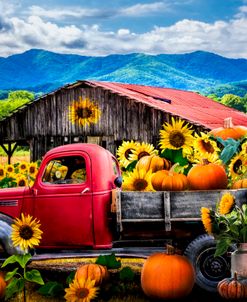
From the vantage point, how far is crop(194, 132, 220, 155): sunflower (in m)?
7.20

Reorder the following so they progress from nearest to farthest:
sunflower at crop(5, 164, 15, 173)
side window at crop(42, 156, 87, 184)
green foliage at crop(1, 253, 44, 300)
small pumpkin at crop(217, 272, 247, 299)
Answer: small pumpkin at crop(217, 272, 247, 299)
green foliage at crop(1, 253, 44, 300)
side window at crop(42, 156, 87, 184)
sunflower at crop(5, 164, 15, 173)

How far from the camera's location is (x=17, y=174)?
1009cm

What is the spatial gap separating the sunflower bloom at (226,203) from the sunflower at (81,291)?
1.48 metres

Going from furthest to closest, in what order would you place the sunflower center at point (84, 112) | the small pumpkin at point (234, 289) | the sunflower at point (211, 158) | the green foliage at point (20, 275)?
1. the sunflower center at point (84, 112)
2. the sunflower at point (211, 158)
3. the green foliage at point (20, 275)
4. the small pumpkin at point (234, 289)

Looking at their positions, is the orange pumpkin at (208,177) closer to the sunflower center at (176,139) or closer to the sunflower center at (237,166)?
the sunflower center at (237,166)

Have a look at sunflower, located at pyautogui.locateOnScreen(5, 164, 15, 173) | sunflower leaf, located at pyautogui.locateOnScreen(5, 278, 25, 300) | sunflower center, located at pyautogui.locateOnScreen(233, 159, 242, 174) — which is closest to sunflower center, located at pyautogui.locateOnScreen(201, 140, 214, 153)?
sunflower center, located at pyautogui.locateOnScreen(233, 159, 242, 174)

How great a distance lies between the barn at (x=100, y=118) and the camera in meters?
28.3

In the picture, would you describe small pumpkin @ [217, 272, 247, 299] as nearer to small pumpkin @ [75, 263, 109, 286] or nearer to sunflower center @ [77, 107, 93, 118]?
small pumpkin @ [75, 263, 109, 286]

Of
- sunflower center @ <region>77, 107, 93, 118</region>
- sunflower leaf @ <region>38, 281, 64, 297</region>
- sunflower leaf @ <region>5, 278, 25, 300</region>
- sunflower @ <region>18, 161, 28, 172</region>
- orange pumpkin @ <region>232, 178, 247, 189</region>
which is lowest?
sunflower leaf @ <region>38, 281, 64, 297</region>

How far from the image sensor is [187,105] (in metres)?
34.3

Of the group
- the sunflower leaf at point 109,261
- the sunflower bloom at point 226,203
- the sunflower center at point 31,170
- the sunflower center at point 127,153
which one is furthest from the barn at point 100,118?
the sunflower bloom at point 226,203

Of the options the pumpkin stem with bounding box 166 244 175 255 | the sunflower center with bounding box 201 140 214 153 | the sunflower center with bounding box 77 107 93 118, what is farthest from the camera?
the sunflower center with bounding box 77 107 93 118

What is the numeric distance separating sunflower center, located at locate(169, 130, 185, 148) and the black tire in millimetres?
1024

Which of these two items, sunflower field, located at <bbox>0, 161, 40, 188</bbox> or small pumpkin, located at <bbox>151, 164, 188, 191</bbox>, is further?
sunflower field, located at <bbox>0, 161, 40, 188</bbox>
